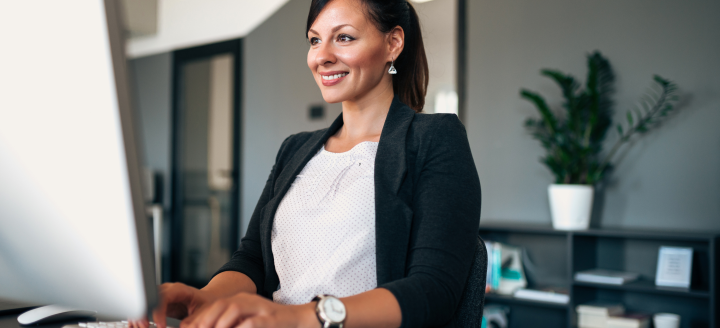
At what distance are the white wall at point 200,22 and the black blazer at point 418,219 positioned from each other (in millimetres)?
3867

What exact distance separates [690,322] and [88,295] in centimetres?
314

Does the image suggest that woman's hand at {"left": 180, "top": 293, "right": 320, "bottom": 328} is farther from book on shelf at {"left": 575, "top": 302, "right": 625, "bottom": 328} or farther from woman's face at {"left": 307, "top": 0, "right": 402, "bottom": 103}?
book on shelf at {"left": 575, "top": 302, "right": 625, "bottom": 328}

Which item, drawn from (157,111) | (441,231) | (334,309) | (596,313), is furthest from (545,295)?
(157,111)

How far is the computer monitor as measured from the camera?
38 centimetres

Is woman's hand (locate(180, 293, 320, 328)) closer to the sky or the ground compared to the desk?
closer to the sky

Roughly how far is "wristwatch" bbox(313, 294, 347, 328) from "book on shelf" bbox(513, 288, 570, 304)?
8.29 ft

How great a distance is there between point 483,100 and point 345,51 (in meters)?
2.48

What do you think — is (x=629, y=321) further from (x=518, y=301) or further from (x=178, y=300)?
(x=178, y=300)

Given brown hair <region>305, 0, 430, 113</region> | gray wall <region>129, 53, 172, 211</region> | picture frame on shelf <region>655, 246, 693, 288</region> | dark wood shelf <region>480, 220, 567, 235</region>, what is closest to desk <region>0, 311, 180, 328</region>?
brown hair <region>305, 0, 430, 113</region>

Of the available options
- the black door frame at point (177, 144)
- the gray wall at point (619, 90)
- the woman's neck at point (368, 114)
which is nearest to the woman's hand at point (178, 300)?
the woman's neck at point (368, 114)

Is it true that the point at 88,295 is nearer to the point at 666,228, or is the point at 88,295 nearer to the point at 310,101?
the point at 666,228

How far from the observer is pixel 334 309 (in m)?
0.72

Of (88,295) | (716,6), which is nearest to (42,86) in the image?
(88,295)

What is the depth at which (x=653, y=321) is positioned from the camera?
2791 mm
